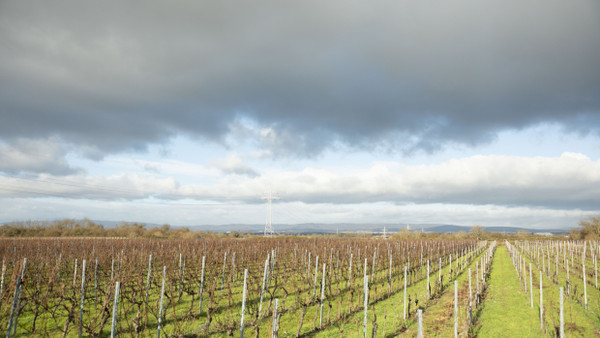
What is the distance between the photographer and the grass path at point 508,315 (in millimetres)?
9008

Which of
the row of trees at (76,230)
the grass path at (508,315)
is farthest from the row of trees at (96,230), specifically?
the grass path at (508,315)

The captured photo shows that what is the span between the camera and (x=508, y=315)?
34.3ft

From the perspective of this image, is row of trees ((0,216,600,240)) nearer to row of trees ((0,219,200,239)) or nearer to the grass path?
row of trees ((0,219,200,239))

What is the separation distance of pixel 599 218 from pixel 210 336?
257 ft

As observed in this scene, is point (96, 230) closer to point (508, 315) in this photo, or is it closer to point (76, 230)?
point (76, 230)

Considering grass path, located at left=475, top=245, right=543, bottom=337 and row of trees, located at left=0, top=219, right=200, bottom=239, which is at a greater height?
grass path, located at left=475, top=245, right=543, bottom=337

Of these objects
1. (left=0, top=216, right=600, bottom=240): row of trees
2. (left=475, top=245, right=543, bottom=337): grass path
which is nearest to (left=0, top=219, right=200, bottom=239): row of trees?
(left=0, top=216, right=600, bottom=240): row of trees

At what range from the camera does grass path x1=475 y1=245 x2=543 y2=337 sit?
9008 millimetres

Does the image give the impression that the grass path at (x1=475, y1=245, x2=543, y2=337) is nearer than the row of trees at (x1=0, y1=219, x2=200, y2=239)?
Yes

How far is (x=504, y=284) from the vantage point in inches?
637

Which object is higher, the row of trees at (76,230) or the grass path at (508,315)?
the grass path at (508,315)

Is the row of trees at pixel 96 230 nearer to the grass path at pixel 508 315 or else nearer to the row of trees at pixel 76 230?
the row of trees at pixel 76 230

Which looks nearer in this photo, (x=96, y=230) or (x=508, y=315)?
(x=508, y=315)

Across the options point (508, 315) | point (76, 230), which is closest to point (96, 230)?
point (76, 230)
